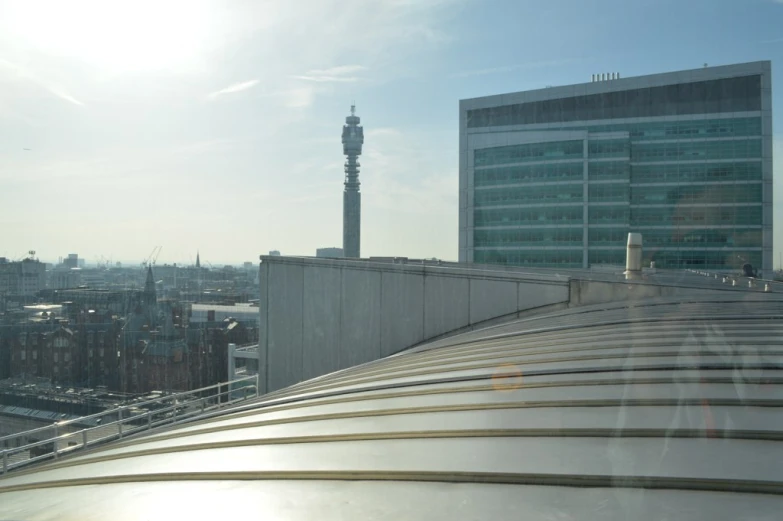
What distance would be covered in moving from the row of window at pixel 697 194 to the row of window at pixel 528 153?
564cm

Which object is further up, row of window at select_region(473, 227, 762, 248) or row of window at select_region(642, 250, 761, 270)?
row of window at select_region(473, 227, 762, 248)

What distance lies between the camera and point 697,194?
Answer: 42.6 m

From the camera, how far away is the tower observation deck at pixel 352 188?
124688 mm

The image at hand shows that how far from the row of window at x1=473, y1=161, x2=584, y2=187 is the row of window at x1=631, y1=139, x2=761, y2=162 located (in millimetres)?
4592

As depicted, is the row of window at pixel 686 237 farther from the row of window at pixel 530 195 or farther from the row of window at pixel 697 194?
the row of window at pixel 530 195

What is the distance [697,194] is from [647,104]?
25.9ft

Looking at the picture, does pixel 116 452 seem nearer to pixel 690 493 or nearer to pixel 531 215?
pixel 690 493

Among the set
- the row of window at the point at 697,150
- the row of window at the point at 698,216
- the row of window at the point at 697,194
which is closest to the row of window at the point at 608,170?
the row of window at the point at 697,150

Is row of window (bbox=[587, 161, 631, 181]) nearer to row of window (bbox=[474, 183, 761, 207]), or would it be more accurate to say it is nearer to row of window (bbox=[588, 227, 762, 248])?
row of window (bbox=[474, 183, 761, 207])

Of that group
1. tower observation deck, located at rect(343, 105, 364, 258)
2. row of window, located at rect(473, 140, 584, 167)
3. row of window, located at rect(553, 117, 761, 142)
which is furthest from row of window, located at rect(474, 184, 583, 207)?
tower observation deck, located at rect(343, 105, 364, 258)

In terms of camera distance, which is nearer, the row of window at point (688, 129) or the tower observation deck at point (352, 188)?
the row of window at point (688, 129)

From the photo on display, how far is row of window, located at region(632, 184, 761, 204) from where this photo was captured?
1651 inches

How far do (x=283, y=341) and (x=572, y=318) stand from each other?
31.9ft

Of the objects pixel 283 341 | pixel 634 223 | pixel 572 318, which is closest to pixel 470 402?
pixel 572 318
